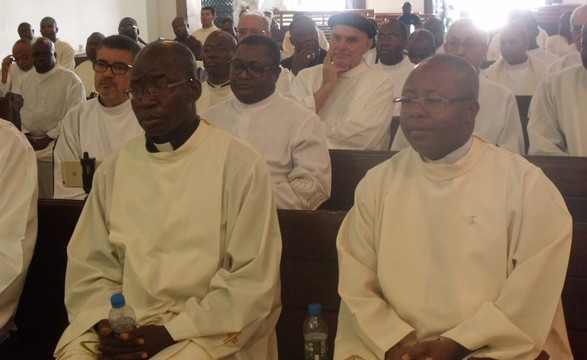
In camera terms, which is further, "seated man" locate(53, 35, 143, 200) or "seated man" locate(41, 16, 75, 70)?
"seated man" locate(41, 16, 75, 70)

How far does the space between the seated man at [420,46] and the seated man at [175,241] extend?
15.8ft

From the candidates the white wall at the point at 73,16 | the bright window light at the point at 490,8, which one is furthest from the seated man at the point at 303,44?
the bright window light at the point at 490,8

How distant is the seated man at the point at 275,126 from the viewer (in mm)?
4387

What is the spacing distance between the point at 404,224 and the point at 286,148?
1.70m

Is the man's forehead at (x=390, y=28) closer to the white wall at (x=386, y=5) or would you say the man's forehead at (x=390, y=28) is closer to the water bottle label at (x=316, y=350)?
the water bottle label at (x=316, y=350)

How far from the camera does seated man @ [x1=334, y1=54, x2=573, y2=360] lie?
2750mm

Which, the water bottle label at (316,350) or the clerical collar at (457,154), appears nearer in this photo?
the clerical collar at (457,154)

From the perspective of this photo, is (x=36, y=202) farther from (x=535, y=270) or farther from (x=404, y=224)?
(x=535, y=270)

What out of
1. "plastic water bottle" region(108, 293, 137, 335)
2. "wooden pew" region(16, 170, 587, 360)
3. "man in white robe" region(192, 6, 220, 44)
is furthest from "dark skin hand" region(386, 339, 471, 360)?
"man in white robe" region(192, 6, 220, 44)

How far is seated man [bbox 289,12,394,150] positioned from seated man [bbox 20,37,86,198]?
306cm

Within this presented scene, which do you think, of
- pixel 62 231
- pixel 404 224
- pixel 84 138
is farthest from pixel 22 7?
pixel 404 224

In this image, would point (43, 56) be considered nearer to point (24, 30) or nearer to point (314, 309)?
point (24, 30)

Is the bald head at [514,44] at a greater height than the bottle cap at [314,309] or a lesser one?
greater

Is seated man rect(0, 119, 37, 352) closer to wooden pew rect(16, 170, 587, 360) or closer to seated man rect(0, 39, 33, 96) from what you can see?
wooden pew rect(16, 170, 587, 360)
